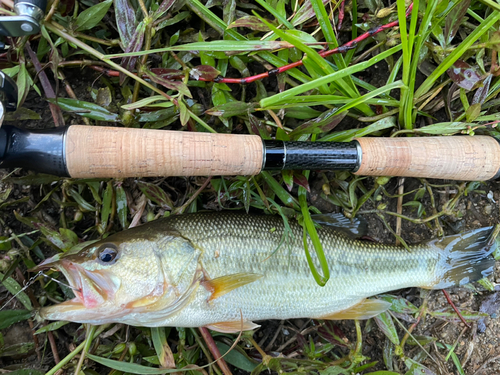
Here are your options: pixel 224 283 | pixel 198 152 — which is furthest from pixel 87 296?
pixel 198 152

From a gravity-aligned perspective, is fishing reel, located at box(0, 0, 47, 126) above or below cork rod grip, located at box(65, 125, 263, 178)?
above

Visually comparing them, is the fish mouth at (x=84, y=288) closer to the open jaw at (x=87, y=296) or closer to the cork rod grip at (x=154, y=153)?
the open jaw at (x=87, y=296)

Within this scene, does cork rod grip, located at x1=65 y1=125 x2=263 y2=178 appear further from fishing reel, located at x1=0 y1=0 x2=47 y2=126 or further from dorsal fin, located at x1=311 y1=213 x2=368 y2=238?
Result: dorsal fin, located at x1=311 y1=213 x2=368 y2=238

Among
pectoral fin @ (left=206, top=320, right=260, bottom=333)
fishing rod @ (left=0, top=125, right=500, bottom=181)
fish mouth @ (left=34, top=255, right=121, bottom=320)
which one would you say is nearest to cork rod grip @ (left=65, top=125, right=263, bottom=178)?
fishing rod @ (left=0, top=125, right=500, bottom=181)

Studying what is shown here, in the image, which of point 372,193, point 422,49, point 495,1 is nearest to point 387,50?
point 422,49

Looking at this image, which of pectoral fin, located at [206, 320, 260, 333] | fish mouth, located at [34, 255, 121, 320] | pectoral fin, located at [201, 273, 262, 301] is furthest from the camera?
pectoral fin, located at [206, 320, 260, 333]

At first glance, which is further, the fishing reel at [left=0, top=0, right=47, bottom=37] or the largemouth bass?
the largemouth bass

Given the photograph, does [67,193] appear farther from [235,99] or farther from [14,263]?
[235,99]
